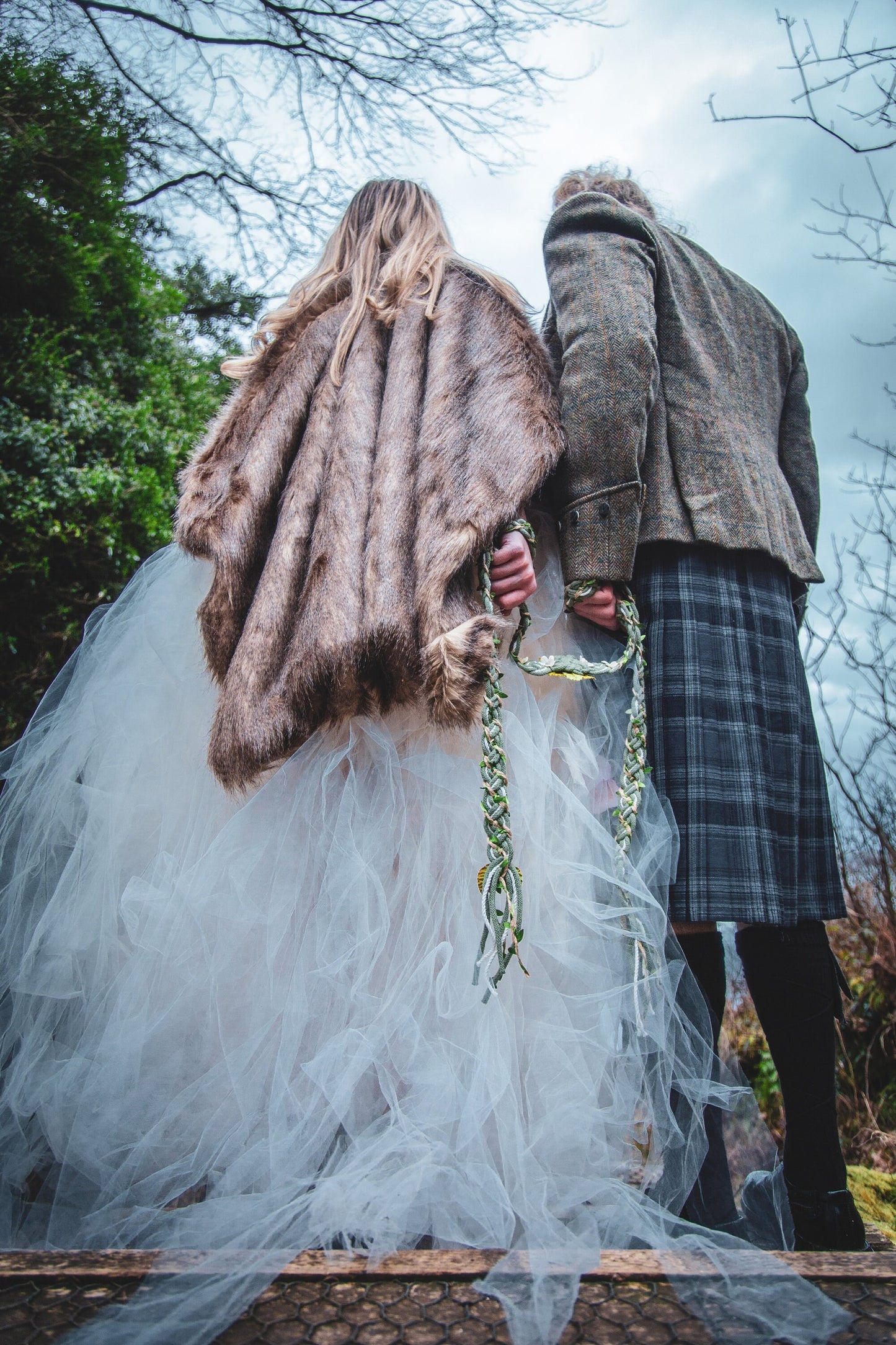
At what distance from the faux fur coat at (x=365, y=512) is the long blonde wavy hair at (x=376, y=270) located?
27 millimetres

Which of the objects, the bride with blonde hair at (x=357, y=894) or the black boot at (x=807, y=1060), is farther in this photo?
the black boot at (x=807, y=1060)

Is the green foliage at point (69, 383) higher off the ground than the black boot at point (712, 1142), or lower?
higher

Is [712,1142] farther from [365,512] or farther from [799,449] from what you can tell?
[799,449]

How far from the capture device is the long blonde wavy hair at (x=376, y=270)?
1534 millimetres

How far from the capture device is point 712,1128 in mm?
1285

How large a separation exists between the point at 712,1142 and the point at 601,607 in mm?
886

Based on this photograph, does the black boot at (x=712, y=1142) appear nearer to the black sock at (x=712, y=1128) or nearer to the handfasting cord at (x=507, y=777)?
the black sock at (x=712, y=1128)

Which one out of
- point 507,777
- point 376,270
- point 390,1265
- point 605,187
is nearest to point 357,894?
point 507,777

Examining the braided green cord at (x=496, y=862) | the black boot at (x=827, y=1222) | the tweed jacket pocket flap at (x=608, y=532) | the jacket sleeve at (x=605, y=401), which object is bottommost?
the black boot at (x=827, y=1222)

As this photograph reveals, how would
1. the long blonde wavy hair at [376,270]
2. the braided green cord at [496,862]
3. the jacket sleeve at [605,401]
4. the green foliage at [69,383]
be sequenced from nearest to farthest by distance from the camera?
the braided green cord at [496,862], the jacket sleeve at [605,401], the long blonde wavy hair at [376,270], the green foliage at [69,383]

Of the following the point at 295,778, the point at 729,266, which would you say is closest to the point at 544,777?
the point at 295,778

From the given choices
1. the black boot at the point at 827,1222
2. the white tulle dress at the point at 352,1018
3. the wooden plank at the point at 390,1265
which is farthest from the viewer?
the black boot at the point at 827,1222

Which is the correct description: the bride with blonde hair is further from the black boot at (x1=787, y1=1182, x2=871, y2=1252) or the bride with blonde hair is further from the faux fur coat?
the black boot at (x1=787, y1=1182, x2=871, y2=1252)

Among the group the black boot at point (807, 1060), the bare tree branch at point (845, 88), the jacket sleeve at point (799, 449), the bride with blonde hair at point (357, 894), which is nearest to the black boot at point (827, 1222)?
the black boot at point (807, 1060)
